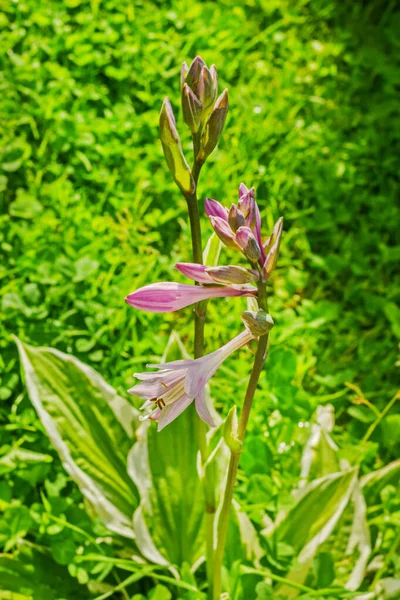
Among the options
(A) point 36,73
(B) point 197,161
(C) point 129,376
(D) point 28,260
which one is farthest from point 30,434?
(A) point 36,73

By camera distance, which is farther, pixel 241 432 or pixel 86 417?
pixel 86 417

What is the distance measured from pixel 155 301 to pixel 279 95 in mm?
2149

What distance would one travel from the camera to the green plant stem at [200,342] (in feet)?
4.42

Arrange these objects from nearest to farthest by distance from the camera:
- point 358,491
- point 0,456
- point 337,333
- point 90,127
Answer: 1. point 358,491
2. point 0,456
3. point 337,333
4. point 90,127

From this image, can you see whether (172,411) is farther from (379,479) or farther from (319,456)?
(379,479)

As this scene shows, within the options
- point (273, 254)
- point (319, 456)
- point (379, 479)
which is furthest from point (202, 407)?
point (379, 479)

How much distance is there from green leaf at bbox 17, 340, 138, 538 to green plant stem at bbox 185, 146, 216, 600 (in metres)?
0.32

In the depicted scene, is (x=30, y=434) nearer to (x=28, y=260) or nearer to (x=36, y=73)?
(x=28, y=260)

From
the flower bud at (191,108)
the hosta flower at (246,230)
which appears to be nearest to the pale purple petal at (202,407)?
the hosta flower at (246,230)

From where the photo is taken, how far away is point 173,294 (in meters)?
1.21

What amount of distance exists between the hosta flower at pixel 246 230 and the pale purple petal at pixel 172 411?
9.7 inches

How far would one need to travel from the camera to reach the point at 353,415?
2.15m

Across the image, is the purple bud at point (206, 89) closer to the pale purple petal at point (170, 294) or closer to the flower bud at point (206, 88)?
the flower bud at point (206, 88)

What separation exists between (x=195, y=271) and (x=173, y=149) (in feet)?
0.83
